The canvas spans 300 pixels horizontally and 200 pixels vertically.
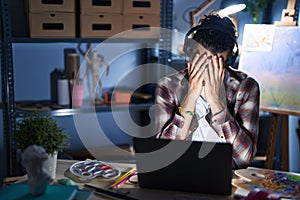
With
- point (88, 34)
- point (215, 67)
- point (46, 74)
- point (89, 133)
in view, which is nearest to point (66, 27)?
point (88, 34)

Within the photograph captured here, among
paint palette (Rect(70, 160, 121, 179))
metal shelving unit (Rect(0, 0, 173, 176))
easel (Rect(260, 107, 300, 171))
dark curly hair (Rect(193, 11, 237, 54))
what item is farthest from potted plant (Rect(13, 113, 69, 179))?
easel (Rect(260, 107, 300, 171))

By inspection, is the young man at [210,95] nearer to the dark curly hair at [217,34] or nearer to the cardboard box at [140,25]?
the dark curly hair at [217,34]

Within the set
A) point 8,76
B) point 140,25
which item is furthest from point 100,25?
point 8,76

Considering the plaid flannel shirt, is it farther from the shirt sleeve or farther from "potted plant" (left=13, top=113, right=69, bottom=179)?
"potted plant" (left=13, top=113, right=69, bottom=179)

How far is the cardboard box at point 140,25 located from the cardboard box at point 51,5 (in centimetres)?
36

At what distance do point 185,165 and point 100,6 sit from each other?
1.59 m

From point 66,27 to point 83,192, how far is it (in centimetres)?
151

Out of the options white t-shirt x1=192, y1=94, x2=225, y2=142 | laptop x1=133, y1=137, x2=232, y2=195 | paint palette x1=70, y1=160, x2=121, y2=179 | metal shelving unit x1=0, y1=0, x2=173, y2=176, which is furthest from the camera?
metal shelving unit x1=0, y1=0, x2=173, y2=176

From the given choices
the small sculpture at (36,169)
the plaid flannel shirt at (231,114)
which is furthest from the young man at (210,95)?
the small sculpture at (36,169)

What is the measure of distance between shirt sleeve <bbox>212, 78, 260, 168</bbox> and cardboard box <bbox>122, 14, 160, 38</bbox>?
107 centimetres

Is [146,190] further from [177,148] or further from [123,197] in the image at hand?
[177,148]

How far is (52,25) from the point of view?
2.55 m

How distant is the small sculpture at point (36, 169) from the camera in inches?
47.3

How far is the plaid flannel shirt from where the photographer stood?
176 cm
